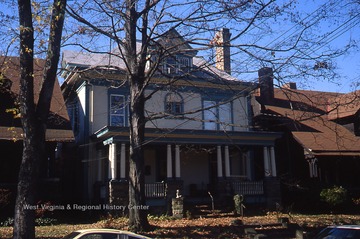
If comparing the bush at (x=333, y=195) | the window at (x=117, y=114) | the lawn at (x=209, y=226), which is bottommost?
the lawn at (x=209, y=226)

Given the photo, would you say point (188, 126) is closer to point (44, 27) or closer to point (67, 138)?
point (67, 138)

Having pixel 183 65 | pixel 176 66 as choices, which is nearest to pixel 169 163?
pixel 176 66

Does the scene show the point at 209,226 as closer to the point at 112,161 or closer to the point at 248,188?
the point at 112,161

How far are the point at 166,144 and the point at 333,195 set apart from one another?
9.12 m

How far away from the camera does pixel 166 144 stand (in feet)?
76.5

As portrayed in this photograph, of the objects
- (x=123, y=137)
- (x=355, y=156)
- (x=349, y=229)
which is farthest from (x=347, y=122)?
(x=349, y=229)

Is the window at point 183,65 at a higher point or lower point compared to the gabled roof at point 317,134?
higher

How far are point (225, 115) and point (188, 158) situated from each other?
11.6ft

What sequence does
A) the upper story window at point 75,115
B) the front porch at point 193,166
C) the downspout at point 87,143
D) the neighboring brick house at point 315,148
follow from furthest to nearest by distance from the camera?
the upper story window at point 75,115 < the neighboring brick house at point 315,148 < the downspout at point 87,143 < the front porch at point 193,166

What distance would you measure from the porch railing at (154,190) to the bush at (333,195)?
333 inches

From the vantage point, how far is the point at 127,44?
15.6m

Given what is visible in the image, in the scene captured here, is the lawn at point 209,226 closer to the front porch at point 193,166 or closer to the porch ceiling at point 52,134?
the front porch at point 193,166

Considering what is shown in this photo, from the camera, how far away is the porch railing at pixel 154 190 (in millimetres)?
21906

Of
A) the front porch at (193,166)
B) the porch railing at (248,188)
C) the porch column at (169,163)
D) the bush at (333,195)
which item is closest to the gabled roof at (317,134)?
the front porch at (193,166)
